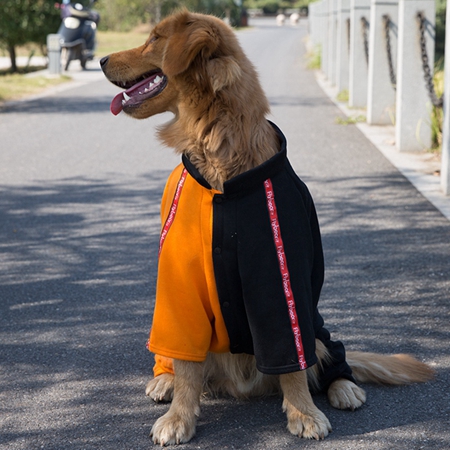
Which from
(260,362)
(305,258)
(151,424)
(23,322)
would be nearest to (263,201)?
(305,258)

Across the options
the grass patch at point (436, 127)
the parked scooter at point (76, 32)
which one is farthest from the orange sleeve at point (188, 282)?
the parked scooter at point (76, 32)

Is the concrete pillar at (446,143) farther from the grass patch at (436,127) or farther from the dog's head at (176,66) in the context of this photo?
the dog's head at (176,66)

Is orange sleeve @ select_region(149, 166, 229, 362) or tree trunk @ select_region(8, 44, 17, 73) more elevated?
orange sleeve @ select_region(149, 166, 229, 362)

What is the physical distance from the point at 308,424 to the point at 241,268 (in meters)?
0.74

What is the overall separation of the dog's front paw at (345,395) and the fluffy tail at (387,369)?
0.55ft

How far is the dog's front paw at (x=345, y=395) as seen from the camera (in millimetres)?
3326

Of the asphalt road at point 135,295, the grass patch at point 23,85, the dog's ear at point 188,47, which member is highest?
the dog's ear at point 188,47

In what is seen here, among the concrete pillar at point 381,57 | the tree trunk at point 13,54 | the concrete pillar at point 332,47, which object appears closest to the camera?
the concrete pillar at point 381,57

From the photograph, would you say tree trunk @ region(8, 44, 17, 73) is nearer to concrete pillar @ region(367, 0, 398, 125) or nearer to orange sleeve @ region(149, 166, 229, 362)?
concrete pillar @ region(367, 0, 398, 125)

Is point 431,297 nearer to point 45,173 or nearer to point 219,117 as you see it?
point 219,117

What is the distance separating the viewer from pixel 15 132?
11.9m

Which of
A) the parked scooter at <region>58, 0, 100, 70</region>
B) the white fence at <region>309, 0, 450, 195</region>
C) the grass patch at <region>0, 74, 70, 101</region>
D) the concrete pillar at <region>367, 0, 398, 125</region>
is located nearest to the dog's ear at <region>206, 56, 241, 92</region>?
the white fence at <region>309, 0, 450, 195</region>

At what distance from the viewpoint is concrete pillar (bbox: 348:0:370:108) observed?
45.4ft

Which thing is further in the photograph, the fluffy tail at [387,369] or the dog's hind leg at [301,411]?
the fluffy tail at [387,369]
